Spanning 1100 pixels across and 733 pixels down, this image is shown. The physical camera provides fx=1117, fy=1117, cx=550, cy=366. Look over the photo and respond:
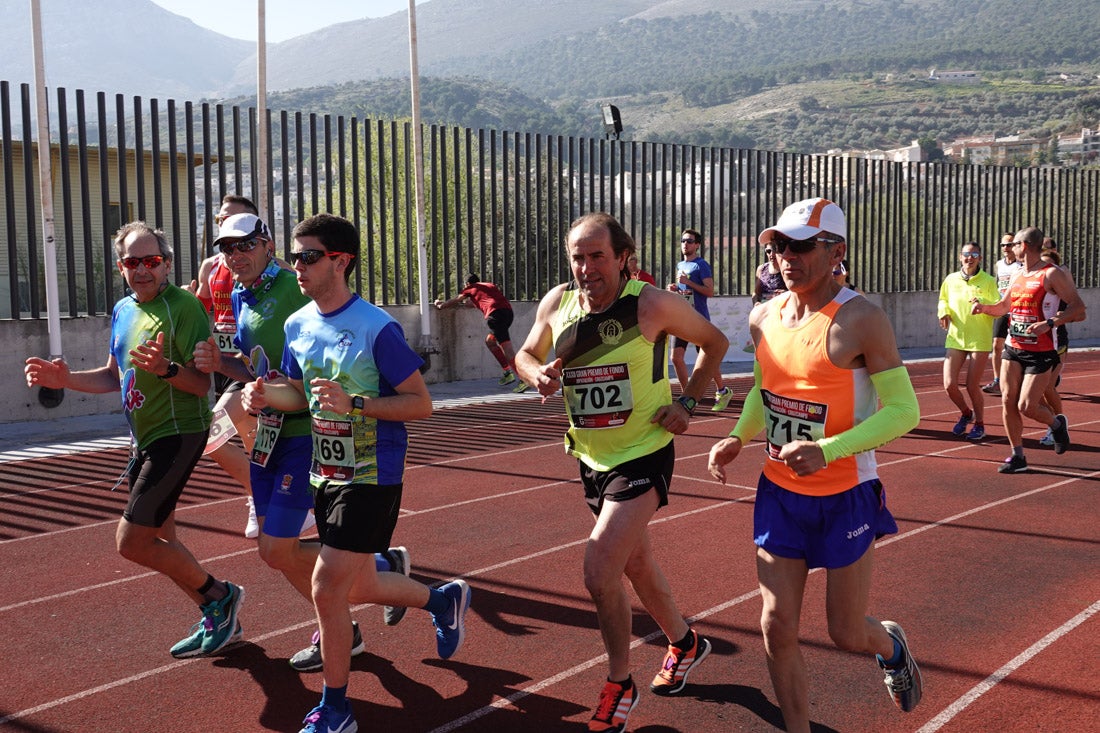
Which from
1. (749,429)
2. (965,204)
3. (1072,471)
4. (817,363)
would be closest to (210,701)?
(749,429)

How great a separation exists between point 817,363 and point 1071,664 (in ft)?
7.89

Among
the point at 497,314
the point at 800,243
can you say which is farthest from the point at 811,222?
the point at 497,314

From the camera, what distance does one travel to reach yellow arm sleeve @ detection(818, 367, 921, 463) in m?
3.78

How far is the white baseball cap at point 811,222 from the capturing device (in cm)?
392

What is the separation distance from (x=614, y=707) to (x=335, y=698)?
42.7 inches

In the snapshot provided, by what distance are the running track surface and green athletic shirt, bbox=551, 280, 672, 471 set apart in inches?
44.7

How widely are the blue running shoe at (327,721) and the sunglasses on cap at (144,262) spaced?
2335 millimetres

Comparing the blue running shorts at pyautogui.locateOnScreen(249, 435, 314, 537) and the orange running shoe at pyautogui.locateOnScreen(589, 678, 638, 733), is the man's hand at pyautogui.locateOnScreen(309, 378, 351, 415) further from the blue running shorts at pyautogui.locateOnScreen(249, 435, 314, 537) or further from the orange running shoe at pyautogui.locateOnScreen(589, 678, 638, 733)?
the orange running shoe at pyautogui.locateOnScreen(589, 678, 638, 733)

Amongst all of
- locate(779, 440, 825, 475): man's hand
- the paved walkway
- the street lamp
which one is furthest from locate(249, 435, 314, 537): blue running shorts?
the street lamp

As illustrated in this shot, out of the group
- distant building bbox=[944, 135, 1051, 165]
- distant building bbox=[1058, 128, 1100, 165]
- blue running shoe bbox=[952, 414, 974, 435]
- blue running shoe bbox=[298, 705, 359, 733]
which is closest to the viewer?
blue running shoe bbox=[298, 705, 359, 733]

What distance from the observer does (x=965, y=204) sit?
92.9 feet

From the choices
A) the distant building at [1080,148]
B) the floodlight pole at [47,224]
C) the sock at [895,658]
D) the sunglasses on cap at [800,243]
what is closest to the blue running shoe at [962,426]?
the sock at [895,658]

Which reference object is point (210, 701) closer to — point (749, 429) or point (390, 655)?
point (390, 655)

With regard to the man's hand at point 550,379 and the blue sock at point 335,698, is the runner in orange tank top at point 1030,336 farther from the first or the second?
the blue sock at point 335,698
